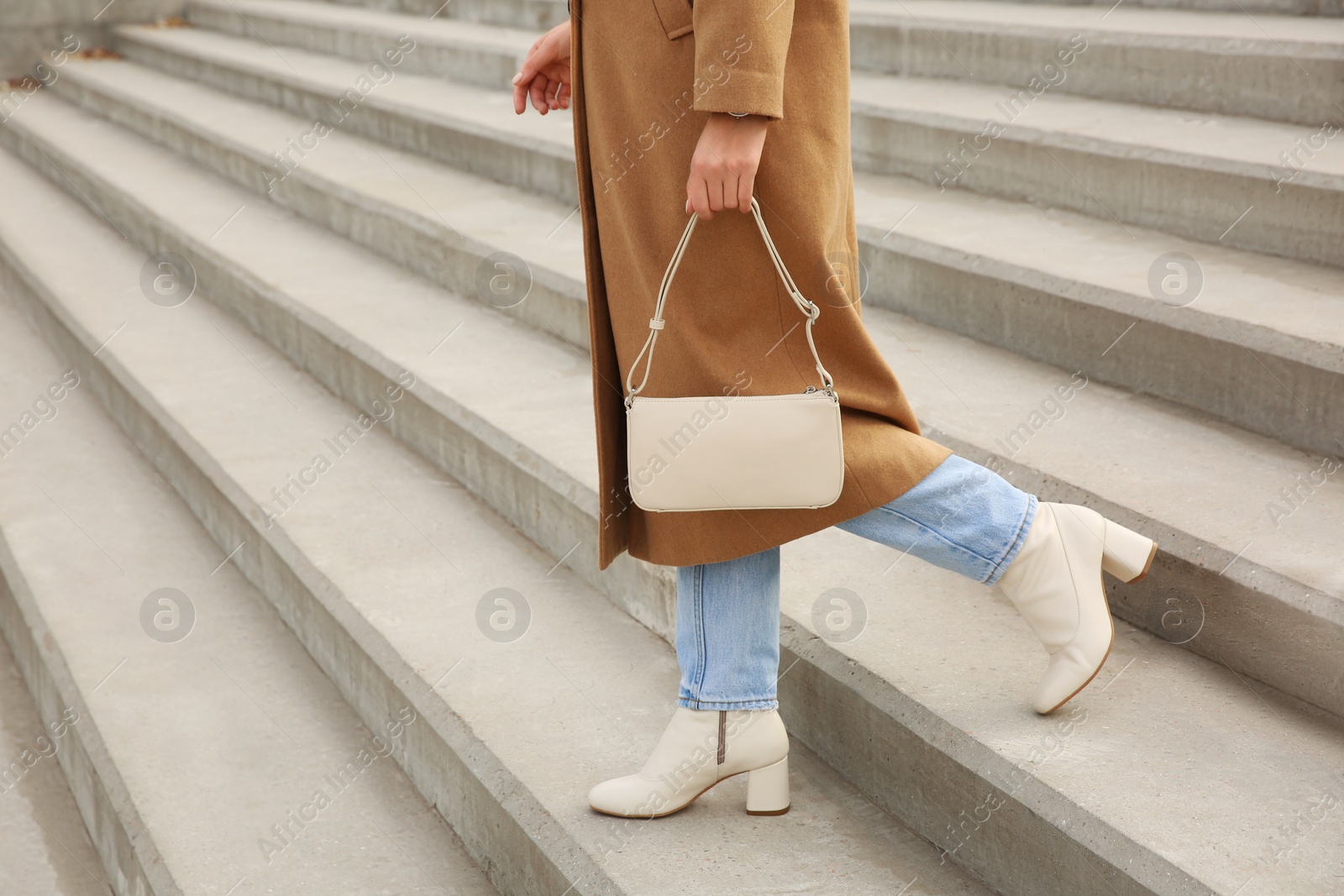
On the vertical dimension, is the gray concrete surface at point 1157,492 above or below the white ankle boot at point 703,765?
above

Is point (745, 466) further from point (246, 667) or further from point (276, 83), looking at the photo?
point (276, 83)

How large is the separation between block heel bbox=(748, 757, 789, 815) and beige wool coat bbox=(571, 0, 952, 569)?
355 millimetres

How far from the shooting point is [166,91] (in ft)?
21.8

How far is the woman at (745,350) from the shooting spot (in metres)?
1.56

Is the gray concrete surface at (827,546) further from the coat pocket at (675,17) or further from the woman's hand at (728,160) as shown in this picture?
the coat pocket at (675,17)

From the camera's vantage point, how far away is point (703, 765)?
70.1 inches

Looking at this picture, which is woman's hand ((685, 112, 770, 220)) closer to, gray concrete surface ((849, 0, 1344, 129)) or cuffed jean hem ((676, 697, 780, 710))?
cuffed jean hem ((676, 697, 780, 710))

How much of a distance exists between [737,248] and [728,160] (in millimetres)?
145

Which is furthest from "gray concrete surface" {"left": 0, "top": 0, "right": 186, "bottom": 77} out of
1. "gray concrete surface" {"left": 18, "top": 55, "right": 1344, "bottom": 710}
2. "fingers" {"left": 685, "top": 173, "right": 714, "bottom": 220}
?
"fingers" {"left": 685, "top": 173, "right": 714, "bottom": 220}

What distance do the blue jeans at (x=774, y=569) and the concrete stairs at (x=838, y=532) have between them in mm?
203

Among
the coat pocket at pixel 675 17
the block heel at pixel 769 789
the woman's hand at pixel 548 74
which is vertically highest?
the coat pocket at pixel 675 17

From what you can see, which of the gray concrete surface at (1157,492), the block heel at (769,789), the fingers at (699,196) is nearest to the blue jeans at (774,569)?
the block heel at (769,789)

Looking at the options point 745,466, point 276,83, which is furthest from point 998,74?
point 276,83

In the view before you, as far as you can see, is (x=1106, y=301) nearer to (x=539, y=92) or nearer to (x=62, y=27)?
(x=539, y=92)
